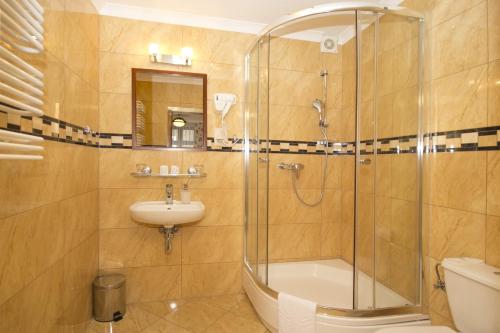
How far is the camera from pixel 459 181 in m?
1.60

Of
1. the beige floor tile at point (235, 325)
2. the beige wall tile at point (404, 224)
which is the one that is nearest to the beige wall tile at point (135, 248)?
the beige floor tile at point (235, 325)

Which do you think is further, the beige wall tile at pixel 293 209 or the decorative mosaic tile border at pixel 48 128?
the beige wall tile at pixel 293 209

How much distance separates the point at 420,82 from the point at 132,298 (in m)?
2.80

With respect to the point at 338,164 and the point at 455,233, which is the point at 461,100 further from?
the point at 338,164

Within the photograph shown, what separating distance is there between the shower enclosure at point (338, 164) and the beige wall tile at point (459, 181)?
118 mm

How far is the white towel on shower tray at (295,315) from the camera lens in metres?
1.71

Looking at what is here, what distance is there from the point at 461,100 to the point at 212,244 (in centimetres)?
213

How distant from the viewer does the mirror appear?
2379 mm

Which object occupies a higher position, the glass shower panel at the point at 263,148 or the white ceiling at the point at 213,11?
the white ceiling at the point at 213,11

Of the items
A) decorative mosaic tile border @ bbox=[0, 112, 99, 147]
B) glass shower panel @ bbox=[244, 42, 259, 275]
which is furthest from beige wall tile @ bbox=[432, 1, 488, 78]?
decorative mosaic tile border @ bbox=[0, 112, 99, 147]

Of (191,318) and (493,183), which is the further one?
(191,318)

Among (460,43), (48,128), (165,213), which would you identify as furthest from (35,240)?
(460,43)

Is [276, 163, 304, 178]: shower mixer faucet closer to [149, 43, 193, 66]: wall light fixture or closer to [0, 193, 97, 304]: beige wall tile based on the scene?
[149, 43, 193, 66]: wall light fixture

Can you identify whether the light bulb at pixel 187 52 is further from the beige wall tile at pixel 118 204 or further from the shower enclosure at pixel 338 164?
the beige wall tile at pixel 118 204
